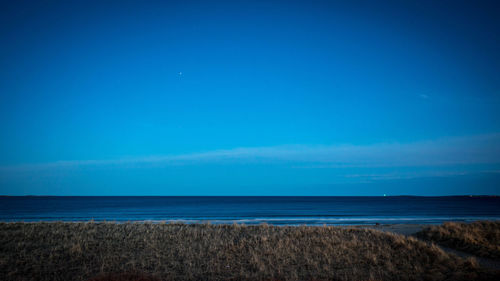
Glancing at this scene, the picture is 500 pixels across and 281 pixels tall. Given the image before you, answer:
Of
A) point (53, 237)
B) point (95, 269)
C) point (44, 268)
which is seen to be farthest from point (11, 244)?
point (95, 269)

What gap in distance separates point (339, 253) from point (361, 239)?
3.76m

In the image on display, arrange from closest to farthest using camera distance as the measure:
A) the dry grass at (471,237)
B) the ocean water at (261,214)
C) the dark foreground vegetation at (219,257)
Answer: the dark foreground vegetation at (219,257)
the dry grass at (471,237)
the ocean water at (261,214)

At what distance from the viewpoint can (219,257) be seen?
13430mm

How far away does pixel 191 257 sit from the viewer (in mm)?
13406

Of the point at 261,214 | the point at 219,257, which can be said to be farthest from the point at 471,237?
the point at 261,214

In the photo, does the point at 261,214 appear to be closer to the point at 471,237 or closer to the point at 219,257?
the point at 471,237

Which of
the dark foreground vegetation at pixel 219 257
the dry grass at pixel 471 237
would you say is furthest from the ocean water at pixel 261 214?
the dark foreground vegetation at pixel 219 257

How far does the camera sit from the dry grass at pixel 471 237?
15055 mm

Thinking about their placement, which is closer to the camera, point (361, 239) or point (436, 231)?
point (361, 239)

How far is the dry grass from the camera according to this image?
15055mm

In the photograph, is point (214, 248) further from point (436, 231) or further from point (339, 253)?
point (436, 231)

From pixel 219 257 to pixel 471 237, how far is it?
13493mm

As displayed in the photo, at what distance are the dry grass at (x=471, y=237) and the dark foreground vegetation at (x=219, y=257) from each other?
2449mm

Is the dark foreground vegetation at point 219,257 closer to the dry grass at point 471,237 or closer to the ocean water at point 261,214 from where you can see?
the dry grass at point 471,237
